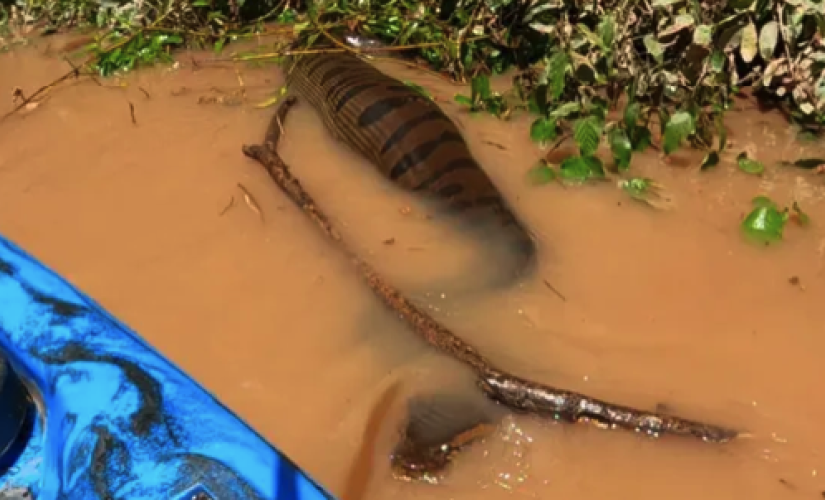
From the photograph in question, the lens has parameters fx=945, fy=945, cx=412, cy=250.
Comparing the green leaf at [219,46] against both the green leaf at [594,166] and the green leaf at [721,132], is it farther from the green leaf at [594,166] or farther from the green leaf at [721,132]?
the green leaf at [721,132]

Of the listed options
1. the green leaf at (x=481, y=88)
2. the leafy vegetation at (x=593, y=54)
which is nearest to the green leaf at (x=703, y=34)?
Answer: the leafy vegetation at (x=593, y=54)

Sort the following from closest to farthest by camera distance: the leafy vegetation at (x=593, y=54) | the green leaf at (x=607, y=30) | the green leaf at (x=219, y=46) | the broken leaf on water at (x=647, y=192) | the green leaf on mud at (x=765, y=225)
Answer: the green leaf on mud at (x=765, y=225), the broken leaf on water at (x=647, y=192), the leafy vegetation at (x=593, y=54), the green leaf at (x=607, y=30), the green leaf at (x=219, y=46)

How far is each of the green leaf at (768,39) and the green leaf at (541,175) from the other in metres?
0.88

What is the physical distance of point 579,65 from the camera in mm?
3654

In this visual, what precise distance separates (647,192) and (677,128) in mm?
253

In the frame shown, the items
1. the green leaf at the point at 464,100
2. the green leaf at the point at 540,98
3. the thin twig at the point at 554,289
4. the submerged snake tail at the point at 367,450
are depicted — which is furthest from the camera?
the green leaf at the point at 464,100

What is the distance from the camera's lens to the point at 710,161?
3473 millimetres

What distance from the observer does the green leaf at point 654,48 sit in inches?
141

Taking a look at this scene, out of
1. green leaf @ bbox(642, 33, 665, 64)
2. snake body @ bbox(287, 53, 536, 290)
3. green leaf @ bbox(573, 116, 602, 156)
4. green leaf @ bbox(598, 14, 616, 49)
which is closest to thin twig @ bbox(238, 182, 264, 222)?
snake body @ bbox(287, 53, 536, 290)

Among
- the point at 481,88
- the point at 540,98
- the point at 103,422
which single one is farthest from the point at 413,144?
the point at 103,422

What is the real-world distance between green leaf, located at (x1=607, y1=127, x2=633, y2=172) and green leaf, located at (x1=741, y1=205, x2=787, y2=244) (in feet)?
1.60

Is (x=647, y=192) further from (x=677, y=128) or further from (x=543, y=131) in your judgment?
(x=543, y=131)

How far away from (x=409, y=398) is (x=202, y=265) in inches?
38.6

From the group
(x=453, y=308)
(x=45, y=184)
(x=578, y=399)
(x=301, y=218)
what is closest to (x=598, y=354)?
(x=578, y=399)
